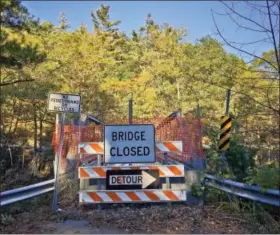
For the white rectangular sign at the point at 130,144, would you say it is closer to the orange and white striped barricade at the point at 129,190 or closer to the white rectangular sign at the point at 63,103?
the orange and white striped barricade at the point at 129,190

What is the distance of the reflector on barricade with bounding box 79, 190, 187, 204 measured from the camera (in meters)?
6.72

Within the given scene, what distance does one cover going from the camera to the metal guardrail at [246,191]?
18.5ft

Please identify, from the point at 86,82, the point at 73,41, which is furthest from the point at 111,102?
the point at 73,41

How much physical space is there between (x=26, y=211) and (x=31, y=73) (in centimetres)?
1399

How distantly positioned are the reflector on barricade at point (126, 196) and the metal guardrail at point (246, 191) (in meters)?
0.96

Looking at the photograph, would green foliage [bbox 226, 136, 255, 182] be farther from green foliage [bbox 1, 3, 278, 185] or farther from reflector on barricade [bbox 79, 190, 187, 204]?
reflector on barricade [bbox 79, 190, 187, 204]

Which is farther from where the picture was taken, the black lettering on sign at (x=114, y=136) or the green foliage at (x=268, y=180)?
the black lettering on sign at (x=114, y=136)

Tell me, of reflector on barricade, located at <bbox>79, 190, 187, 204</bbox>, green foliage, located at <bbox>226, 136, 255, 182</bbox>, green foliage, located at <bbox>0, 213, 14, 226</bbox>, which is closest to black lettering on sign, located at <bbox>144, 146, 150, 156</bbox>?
reflector on barricade, located at <bbox>79, 190, 187, 204</bbox>

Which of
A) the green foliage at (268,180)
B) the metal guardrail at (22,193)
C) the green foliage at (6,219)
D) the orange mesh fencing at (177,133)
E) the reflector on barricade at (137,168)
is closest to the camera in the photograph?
the metal guardrail at (22,193)

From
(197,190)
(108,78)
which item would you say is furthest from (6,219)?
(108,78)

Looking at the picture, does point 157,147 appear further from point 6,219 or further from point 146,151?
point 6,219

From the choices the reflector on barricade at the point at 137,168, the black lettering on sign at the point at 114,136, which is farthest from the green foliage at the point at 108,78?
the black lettering on sign at the point at 114,136

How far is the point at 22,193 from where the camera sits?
6.10 m

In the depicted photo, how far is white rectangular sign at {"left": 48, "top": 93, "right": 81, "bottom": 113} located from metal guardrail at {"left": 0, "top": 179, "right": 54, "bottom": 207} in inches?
61.1
